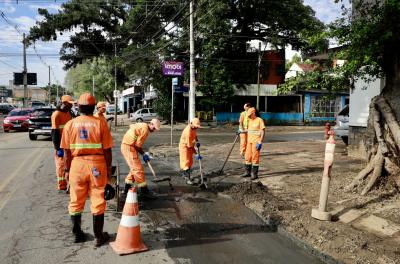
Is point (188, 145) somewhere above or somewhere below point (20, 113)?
below

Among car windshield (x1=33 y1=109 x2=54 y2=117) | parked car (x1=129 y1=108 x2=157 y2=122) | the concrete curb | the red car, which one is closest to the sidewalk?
the concrete curb

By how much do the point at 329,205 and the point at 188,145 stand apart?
3.39 meters

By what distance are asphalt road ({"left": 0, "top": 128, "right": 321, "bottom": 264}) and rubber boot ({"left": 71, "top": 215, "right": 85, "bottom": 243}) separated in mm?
103

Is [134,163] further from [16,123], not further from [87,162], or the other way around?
[16,123]

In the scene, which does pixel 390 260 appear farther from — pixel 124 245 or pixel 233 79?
pixel 233 79

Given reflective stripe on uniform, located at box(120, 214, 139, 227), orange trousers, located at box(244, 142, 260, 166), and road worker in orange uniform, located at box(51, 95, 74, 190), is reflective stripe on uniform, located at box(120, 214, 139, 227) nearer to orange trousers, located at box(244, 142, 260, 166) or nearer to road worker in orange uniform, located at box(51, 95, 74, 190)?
road worker in orange uniform, located at box(51, 95, 74, 190)

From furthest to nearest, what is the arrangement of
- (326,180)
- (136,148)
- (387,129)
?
1. (387,129)
2. (136,148)
3. (326,180)

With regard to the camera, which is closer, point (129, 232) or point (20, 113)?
point (129, 232)

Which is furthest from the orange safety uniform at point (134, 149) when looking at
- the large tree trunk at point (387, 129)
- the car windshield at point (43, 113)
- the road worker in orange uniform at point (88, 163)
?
the car windshield at point (43, 113)

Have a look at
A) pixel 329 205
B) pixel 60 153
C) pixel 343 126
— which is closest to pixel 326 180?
pixel 329 205

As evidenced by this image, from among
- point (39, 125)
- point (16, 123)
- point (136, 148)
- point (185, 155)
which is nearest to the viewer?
point (136, 148)

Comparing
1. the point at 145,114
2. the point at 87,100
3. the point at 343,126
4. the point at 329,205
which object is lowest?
the point at 329,205

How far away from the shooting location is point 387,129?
7.77 metres

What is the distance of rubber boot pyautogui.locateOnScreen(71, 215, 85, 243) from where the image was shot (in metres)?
5.29
